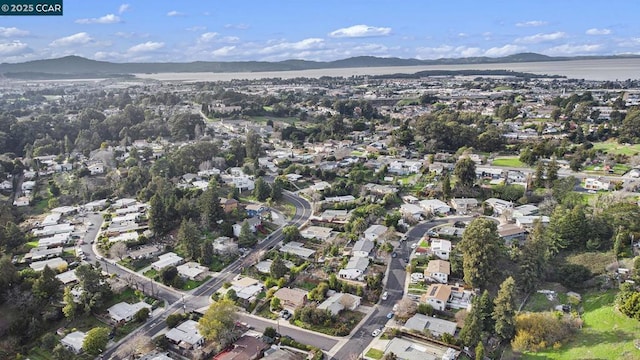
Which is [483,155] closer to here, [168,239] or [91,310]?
[168,239]

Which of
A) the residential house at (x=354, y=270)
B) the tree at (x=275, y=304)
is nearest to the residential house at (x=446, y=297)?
the residential house at (x=354, y=270)

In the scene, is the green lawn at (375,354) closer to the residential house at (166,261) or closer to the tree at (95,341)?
the tree at (95,341)

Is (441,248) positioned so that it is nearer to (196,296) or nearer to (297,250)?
(297,250)

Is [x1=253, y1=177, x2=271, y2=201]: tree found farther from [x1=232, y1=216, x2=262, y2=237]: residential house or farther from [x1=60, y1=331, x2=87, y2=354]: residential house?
[x1=60, y1=331, x2=87, y2=354]: residential house

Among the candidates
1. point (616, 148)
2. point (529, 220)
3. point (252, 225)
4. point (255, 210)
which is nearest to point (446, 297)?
point (529, 220)

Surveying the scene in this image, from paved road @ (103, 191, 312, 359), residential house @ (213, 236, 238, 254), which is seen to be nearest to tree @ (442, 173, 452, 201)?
paved road @ (103, 191, 312, 359)

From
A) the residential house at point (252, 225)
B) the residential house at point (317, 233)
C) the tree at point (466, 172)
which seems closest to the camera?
the residential house at point (317, 233)
